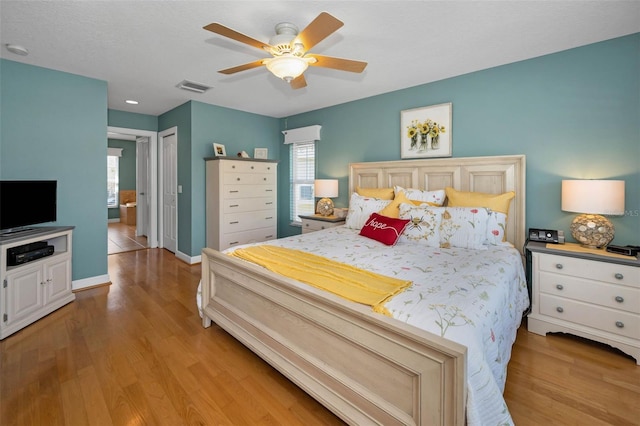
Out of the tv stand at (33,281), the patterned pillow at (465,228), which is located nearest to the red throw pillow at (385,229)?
the patterned pillow at (465,228)

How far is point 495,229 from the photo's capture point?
266 centimetres

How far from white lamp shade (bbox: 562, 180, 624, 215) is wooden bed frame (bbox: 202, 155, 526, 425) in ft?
6.90

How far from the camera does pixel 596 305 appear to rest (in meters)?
2.26

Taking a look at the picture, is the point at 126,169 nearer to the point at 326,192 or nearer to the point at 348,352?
the point at 326,192

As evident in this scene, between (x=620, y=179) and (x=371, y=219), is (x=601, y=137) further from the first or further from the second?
(x=371, y=219)

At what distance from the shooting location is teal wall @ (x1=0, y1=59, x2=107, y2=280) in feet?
9.77

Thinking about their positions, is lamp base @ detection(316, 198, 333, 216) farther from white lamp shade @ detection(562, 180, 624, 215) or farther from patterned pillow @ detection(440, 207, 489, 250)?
white lamp shade @ detection(562, 180, 624, 215)

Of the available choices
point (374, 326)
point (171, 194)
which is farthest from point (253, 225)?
point (374, 326)

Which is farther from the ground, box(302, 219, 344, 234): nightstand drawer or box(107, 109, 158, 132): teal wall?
box(107, 109, 158, 132): teal wall

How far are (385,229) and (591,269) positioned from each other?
5.16 feet

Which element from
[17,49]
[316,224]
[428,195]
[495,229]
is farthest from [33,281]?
[495,229]

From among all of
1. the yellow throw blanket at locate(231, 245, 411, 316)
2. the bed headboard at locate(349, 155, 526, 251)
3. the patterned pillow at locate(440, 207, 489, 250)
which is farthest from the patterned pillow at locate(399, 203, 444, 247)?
the yellow throw blanket at locate(231, 245, 411, 316)

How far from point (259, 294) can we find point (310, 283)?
46 cm

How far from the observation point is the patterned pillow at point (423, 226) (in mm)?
2686
